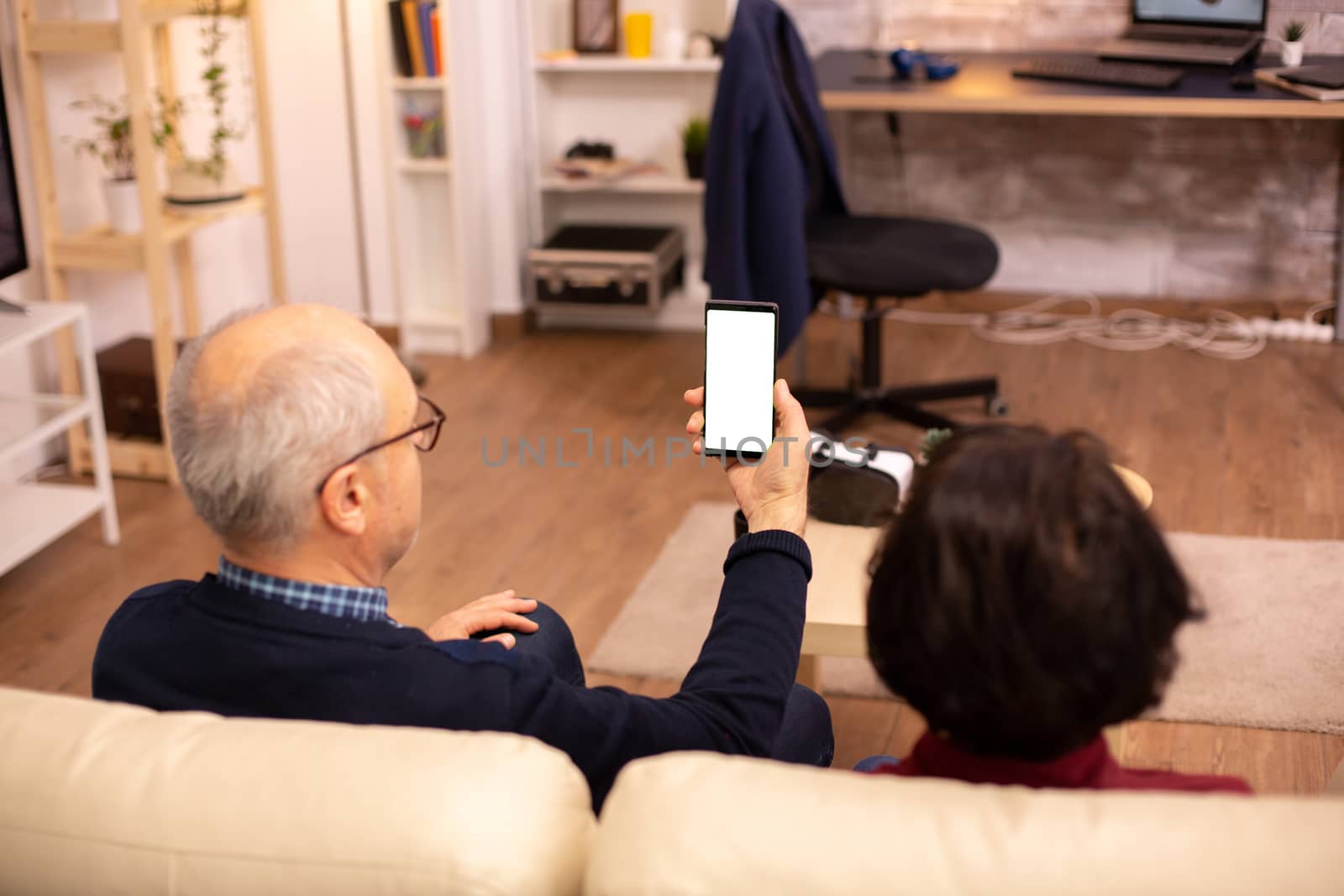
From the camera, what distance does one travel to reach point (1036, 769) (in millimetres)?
996

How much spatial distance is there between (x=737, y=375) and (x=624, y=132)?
3.06m

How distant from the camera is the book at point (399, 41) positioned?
156 inches

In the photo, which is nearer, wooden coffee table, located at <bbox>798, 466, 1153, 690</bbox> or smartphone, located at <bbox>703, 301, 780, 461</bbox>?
smartphone, located at <bbox>703, 301, 780, 461</bbox>

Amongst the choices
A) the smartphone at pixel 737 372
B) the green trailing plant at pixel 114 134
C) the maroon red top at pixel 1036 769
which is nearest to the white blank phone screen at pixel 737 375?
the smartphone at pixel 737 372

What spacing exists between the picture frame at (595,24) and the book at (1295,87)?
1.78 meters

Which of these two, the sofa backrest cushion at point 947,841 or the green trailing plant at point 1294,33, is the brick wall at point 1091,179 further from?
the sofa backrest cushion at point 947,841

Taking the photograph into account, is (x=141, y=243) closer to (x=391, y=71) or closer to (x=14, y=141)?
(x=14, y=141)

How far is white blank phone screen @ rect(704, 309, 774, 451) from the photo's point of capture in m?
1.58

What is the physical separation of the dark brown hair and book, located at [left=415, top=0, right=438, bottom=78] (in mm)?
3326

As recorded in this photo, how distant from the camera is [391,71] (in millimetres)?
3994

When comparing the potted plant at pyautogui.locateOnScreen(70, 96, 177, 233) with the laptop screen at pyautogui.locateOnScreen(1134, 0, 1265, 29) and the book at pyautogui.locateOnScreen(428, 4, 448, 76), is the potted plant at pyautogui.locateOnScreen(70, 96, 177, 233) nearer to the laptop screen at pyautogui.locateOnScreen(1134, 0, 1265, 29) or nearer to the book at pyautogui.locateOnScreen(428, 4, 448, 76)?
the book at pyautogui.locateOnScreen(428, 4, 448, 76)

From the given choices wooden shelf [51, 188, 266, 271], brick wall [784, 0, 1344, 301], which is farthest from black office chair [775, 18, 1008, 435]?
wooden shelf [51, 188, 266, 271]

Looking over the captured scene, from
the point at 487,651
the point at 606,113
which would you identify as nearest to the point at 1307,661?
the point at 487,651

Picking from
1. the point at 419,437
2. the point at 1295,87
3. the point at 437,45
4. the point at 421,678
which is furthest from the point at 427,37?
the point at 421,678
